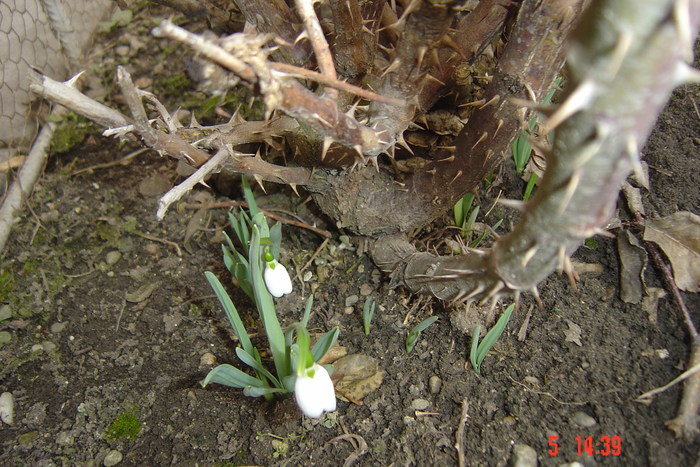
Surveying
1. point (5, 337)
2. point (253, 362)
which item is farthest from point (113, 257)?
point (253, 362)

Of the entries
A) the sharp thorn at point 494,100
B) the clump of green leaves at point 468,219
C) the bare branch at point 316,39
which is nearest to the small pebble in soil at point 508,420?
the clump of green leaves at point 468,219

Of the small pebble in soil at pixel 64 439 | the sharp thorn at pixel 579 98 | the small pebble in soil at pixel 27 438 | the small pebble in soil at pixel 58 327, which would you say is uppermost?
the sharp thorn at pixel 579 98

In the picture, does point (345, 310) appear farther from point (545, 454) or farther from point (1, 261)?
point (1, 261)

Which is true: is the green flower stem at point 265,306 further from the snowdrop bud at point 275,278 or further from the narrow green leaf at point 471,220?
the narrow green leaf at point 471,220

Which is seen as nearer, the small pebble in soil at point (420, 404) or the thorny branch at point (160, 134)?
the thorny branch at point (160, 134)

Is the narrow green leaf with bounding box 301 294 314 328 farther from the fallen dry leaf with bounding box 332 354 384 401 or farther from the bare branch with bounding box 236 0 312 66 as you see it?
the bare branch with bounding box 236 0 312 66

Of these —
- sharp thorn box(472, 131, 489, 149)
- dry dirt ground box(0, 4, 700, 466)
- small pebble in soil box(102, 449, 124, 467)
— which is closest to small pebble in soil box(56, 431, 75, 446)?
dry dirt ground box(0, 4, 700, 466)

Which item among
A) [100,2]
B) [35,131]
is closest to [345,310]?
[35,131]
